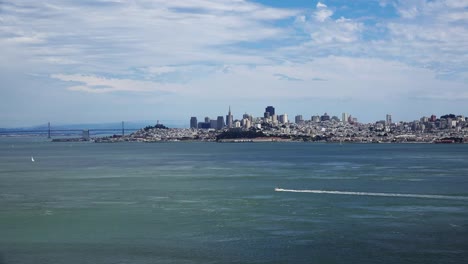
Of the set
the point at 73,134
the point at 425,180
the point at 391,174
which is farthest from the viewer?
the point at 73,134

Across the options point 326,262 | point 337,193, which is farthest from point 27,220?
point 337,193

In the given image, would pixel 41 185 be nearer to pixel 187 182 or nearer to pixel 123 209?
pixel 187 182

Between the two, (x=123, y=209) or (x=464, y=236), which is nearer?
(x=464, y=236)

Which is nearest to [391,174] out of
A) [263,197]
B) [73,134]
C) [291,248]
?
[263,197]

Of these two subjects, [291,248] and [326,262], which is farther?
[291,248]

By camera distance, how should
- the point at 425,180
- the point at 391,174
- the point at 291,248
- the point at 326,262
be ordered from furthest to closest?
the point at 391,174 < the point at 425,180 < the point at 291,248 < the point at 326,262

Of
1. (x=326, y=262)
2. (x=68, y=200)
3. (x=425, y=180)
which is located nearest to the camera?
(x=326, y=262)

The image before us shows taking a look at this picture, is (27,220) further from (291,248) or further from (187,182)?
(187,182)

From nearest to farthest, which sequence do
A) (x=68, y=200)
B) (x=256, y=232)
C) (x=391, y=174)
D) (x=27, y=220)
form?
(x=256, y=232)
(x=27, y=220)
(x=68, y=200)
(x=391, y=174)
